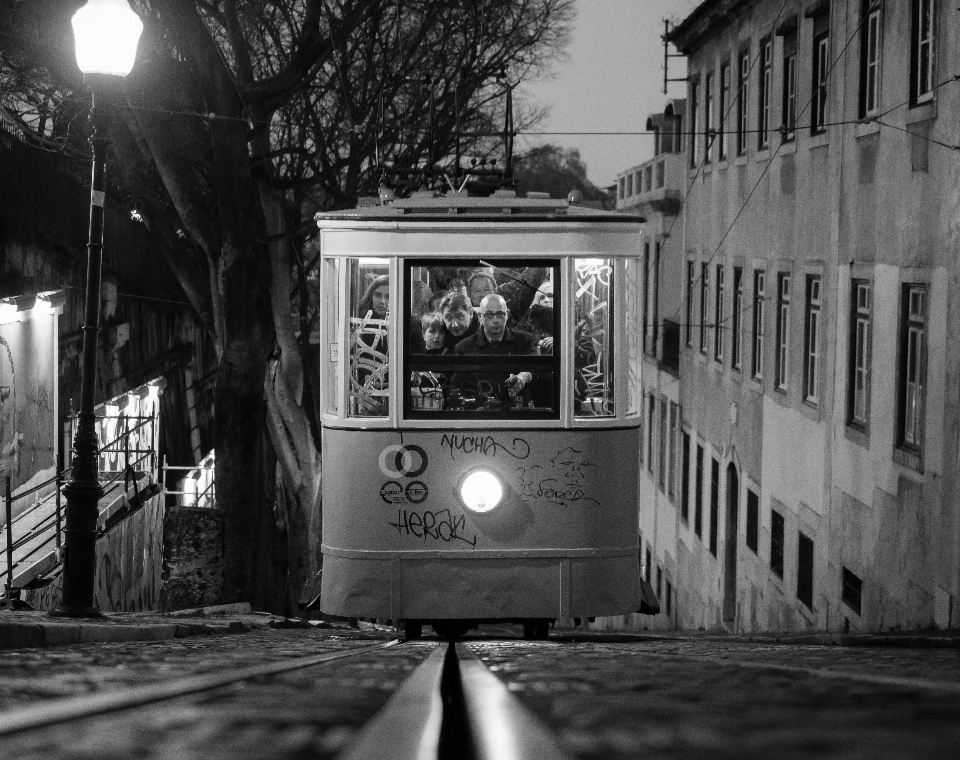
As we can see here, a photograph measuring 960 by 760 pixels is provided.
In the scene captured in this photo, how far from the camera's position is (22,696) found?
2916 millimetres

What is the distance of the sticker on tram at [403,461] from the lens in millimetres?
10328

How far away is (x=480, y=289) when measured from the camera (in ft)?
33.8

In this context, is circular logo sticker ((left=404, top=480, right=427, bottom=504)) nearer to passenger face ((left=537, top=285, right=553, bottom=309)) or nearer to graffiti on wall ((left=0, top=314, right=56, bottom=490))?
passenger face ((left=537, top=285, right=553, bottom=309))

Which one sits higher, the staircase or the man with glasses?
the man with glasses

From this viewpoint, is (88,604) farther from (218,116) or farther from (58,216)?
(58,216)

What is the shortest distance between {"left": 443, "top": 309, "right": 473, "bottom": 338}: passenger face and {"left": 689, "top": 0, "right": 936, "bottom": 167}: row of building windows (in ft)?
16.1

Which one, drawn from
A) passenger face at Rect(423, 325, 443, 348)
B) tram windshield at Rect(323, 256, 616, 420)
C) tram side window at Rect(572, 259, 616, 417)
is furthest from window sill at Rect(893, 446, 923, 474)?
passenger face at Rect(423, 325, 443, 348)

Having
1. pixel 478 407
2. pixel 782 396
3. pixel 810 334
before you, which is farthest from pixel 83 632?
pixel 782 396

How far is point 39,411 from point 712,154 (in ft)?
39.1

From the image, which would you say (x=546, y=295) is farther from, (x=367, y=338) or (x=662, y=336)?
(x=662, y=336)

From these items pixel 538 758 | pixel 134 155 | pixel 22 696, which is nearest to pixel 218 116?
pixel 134 155

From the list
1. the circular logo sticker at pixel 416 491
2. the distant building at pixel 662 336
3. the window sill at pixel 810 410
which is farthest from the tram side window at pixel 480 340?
the distant building at pixel 662 336

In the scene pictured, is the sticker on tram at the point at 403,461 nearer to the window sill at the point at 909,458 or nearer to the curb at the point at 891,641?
the curb at the point at 891,641

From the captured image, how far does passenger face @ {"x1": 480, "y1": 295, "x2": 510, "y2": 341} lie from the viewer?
10.3 metres
